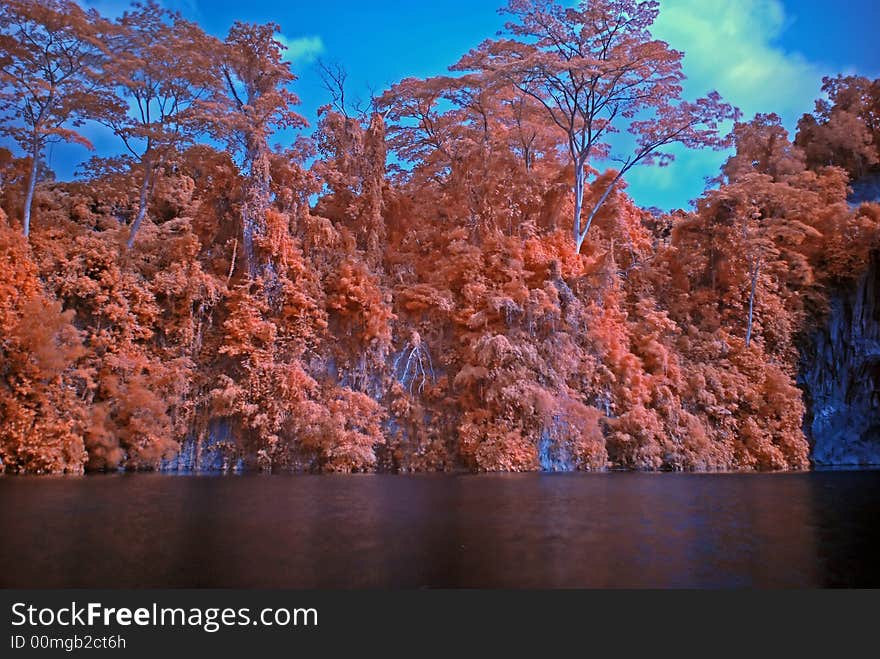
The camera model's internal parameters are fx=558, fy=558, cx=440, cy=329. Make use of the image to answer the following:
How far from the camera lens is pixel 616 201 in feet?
73.5

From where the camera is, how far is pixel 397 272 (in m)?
17.8

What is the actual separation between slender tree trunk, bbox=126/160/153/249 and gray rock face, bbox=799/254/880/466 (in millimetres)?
22224

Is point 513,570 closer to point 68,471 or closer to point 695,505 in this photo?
point 695,505

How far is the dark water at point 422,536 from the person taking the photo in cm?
484

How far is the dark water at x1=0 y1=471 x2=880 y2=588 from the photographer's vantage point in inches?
190

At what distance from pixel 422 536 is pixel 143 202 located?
45.4 ft

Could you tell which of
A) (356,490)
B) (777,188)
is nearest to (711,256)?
(777,188)

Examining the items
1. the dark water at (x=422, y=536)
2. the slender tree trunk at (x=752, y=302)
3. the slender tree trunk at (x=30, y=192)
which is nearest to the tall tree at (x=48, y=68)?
the slender tree trunk at (x=30, y=192)

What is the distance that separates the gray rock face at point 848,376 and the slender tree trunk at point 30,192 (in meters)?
24.4

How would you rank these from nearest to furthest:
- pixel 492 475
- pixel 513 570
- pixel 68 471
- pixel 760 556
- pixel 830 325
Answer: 1. pixel 513 570
2. pixel 760 556
3. pixel 68 471
4. pixel 492 475
5. pixel 830 325

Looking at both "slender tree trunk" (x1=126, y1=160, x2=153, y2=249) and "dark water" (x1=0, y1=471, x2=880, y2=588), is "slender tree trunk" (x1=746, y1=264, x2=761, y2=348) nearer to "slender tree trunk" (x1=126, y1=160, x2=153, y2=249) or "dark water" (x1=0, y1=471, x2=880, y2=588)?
"dark water" (x1=0, y1=471, x2=880, y2=588)

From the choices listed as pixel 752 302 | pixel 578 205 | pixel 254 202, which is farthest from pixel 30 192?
pixel 752 302

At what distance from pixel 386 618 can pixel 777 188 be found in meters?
20.9

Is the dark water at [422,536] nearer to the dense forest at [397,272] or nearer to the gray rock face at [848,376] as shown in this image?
the dense forest at [397,272]
